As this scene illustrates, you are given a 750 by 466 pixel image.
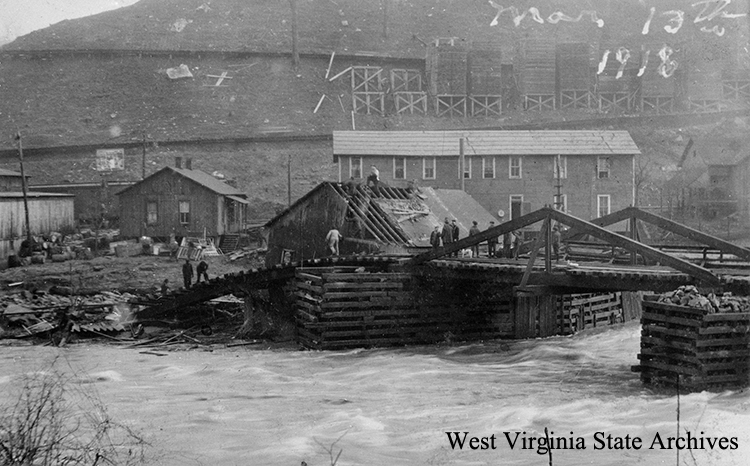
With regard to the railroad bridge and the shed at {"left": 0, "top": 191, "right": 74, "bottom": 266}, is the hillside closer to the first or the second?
the shed at {"left": 0, "top": 191, "right": 74, "bottom": 266}

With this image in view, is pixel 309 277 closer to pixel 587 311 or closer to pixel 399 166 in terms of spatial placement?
pixel 587 311

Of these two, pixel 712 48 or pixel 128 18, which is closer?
pixel 712 48

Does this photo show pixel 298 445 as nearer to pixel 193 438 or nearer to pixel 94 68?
pixel 193 438

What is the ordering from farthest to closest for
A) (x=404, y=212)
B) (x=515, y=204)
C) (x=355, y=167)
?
(x=355, y=167), (x=515, y=204), (x=404, y=212)

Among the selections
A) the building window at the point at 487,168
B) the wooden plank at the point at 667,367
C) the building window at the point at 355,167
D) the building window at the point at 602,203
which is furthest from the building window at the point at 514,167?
the wooden plank at the point at 667,367

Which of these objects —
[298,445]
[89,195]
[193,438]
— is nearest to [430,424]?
[298,445]

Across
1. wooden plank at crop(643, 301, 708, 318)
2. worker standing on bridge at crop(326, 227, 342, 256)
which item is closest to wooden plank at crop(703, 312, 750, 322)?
wooden plank at crop(643, 301, 708, 318)

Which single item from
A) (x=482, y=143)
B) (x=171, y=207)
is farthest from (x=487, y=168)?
(x=171, y=207)

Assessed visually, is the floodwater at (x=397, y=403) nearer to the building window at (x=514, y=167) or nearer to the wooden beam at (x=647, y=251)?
the wooden beam at (x=647, y=251)
